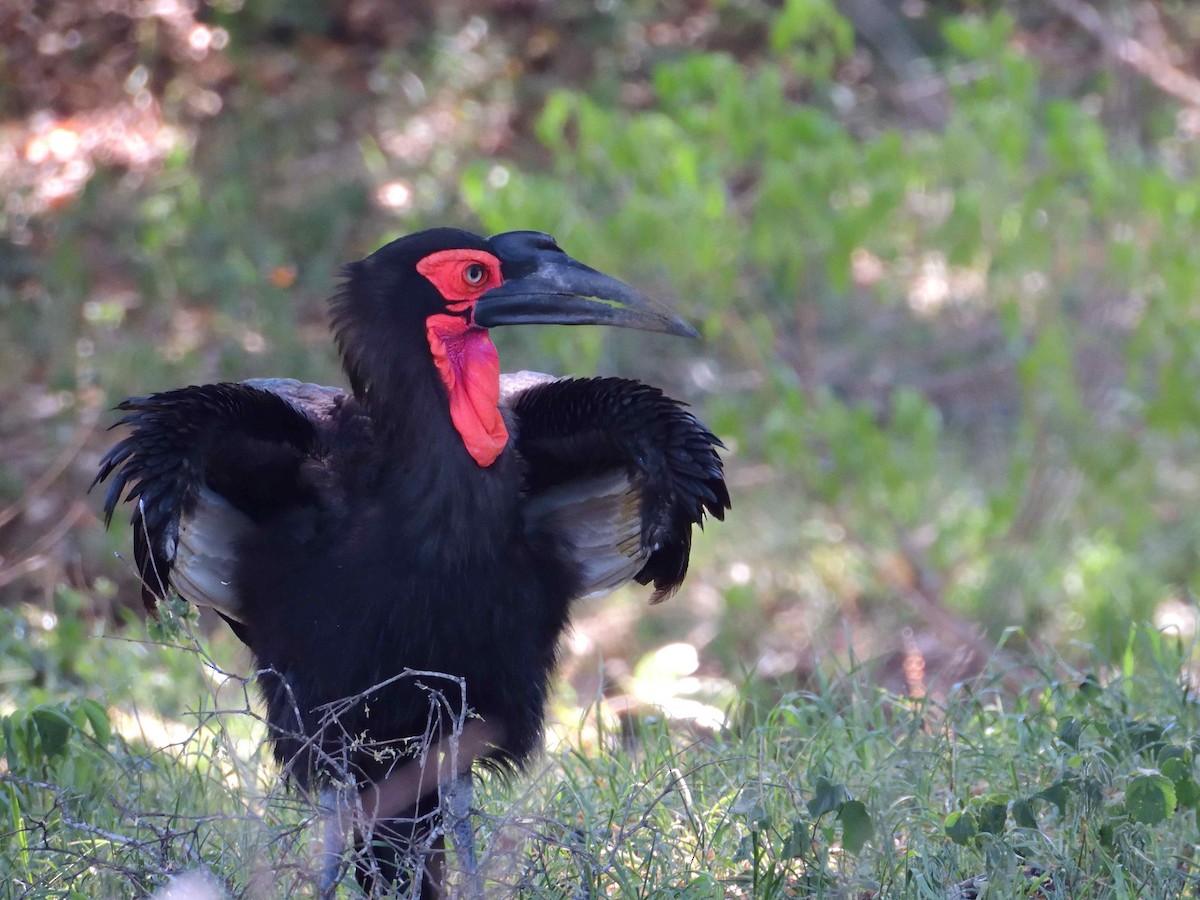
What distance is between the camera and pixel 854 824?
7.89 ft

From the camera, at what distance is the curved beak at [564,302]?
3014 mm

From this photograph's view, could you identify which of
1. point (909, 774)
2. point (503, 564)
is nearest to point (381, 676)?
point (503, 564)

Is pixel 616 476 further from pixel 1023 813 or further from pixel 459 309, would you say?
pixel 1023 813

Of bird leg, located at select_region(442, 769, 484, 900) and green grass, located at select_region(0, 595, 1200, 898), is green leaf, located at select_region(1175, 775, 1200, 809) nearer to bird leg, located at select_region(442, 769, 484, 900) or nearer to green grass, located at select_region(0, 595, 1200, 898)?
green grass, located at select_region(0, 595, 1200, 898)

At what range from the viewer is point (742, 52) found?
9.65 metres

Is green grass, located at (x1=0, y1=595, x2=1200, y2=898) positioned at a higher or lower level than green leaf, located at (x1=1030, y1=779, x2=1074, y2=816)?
lower

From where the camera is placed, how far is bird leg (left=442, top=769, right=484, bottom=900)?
2.50m

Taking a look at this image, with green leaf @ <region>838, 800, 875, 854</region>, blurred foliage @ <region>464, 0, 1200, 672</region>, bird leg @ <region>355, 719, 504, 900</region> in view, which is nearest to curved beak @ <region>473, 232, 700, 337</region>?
bird leg @ <region>355, 719, 504, 900</region>

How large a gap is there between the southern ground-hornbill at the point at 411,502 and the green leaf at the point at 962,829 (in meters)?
0.81

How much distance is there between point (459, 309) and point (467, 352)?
0.09 metres

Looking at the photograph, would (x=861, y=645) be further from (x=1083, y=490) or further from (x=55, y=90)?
(x=55, y=90)

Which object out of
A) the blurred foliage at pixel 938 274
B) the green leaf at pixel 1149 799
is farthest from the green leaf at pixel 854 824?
the blurred foliage at pixel 938 274

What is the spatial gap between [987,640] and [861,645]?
0.57 metres

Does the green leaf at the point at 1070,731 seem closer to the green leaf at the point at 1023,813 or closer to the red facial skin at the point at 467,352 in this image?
the green leaf at the point at 1023,813
